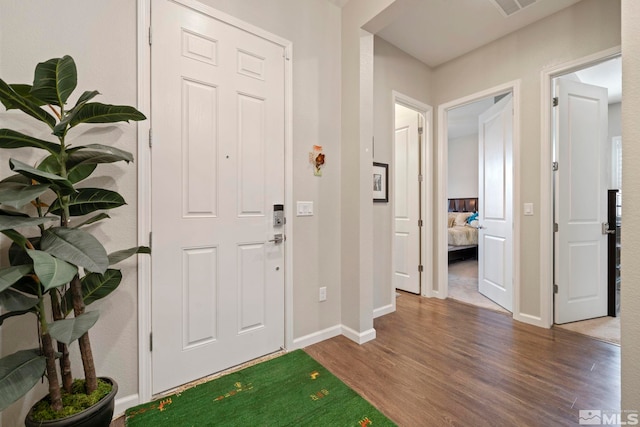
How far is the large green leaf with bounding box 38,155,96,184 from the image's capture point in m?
1.13

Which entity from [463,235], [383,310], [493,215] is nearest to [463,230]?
[463,235]

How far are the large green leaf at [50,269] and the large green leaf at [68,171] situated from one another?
0.44 m

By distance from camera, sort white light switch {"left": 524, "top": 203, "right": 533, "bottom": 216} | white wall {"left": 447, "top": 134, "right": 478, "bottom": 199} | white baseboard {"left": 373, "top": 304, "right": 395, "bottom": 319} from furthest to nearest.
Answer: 1. white wall {"left": 447, "top": 134, "right": 478, "bottom": 199}
2. white baseboard {"left": 373, "top": 304, "right": 395, "bottom": 319}
3. white light switch {"left": 524, "top": 203, "right": 533, "bottom": 216}

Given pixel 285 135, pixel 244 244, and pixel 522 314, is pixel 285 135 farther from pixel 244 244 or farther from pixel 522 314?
pixel 522 314

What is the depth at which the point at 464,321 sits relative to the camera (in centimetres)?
273

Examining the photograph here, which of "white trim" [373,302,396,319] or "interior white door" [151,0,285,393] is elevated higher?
"interior white door" [151,0,285,393]

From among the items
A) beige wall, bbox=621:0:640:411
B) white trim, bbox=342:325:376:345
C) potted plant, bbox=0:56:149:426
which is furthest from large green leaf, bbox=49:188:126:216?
beige wall, bbox=621:0:640:411

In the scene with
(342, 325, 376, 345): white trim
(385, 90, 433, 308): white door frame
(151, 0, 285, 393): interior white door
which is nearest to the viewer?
(151, 0, 285, 393): interior white door

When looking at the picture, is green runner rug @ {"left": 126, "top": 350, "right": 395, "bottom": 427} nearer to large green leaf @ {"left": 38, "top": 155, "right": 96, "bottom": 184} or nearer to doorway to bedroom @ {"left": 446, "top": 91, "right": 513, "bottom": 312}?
large green leaf @ {"left": 38, "top": 155, "right": 96, "bottom": 184}

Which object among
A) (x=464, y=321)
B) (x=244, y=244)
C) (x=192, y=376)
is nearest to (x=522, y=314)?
(x=464, y=321)

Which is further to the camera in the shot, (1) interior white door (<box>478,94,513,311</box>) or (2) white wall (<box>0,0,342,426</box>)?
(1) interior white door (<box>478,94,513,311</box>)

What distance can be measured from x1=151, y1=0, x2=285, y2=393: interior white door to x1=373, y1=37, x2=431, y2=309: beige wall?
47.5 inches

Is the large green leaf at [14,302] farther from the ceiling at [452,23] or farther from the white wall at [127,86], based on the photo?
the ceiling at [452,23]

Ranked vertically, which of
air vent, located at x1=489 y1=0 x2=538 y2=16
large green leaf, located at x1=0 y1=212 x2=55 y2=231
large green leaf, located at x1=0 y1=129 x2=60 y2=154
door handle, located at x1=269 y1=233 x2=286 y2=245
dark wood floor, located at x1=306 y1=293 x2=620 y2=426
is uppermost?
air vent, located at x1=489 y1=0 x2=538 y2=16
